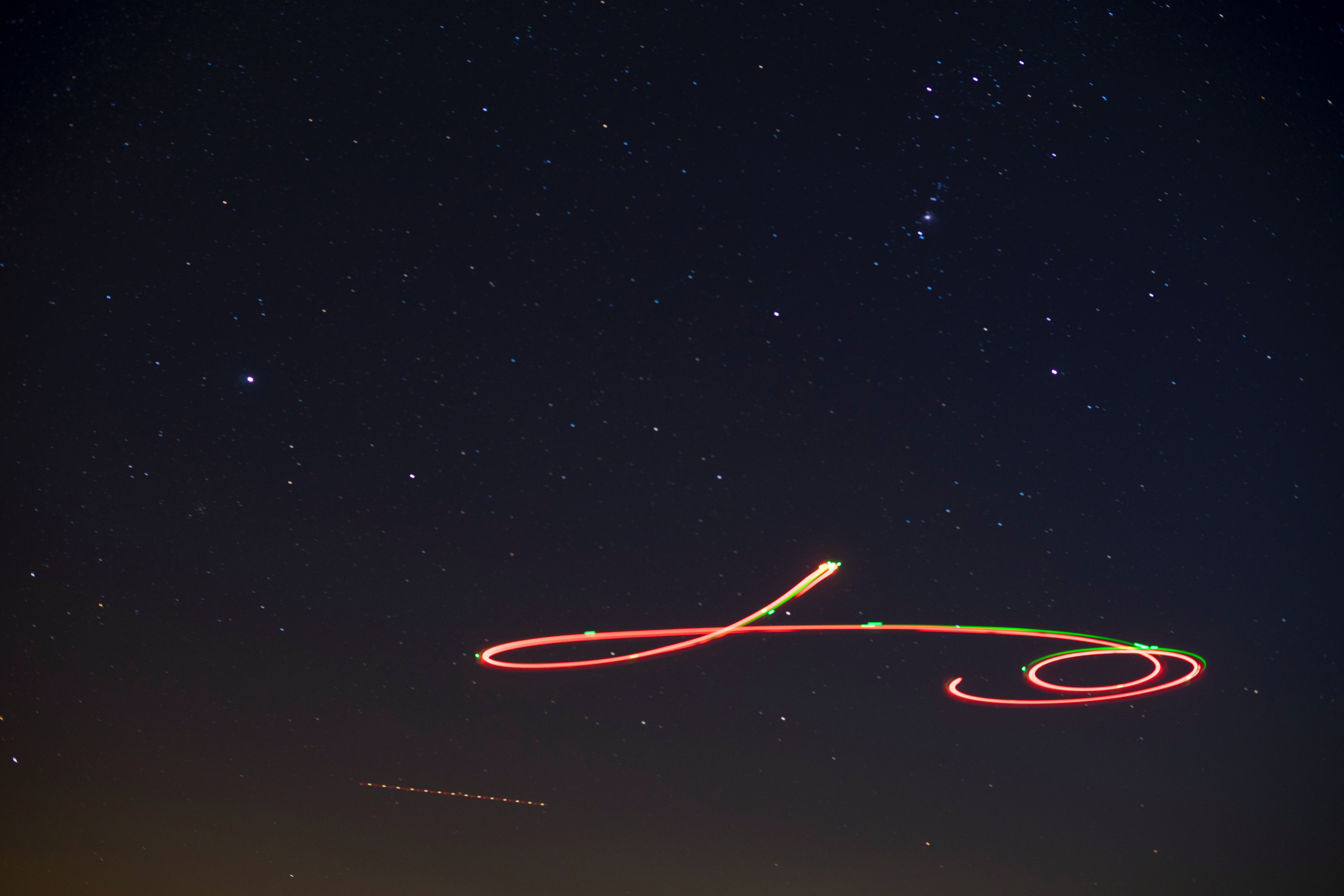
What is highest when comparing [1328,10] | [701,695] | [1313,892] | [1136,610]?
[1328,10]

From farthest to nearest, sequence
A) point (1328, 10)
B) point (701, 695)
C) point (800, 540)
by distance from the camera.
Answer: point (701, 695), point (800, 540), point (1328, 10)

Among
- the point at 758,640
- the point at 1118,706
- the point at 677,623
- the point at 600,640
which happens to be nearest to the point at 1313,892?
the point at 1118,706

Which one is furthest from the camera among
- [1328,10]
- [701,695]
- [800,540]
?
[701,695]

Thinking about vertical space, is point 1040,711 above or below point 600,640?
below

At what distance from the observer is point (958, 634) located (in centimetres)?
291

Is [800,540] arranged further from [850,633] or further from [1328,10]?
[1328,10]

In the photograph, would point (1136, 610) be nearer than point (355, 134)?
No

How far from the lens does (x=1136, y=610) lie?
289 cm

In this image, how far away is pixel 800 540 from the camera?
2795 mm

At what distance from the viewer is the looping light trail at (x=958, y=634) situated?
2.87 m

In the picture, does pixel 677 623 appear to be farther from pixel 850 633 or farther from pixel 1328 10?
pixel 1328 10

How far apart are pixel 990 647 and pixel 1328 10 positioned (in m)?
2.86

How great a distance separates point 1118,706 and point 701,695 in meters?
1.94

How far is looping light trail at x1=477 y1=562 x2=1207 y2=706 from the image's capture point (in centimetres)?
287
